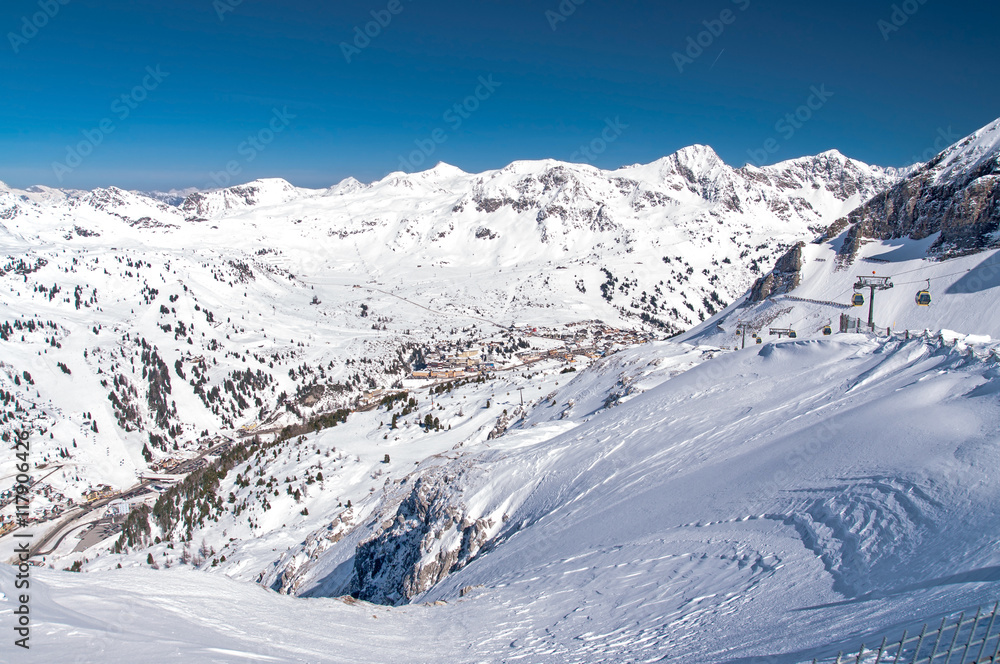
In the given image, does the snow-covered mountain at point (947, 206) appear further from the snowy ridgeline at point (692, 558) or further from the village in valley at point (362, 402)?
the village in valley at point (362, 402)

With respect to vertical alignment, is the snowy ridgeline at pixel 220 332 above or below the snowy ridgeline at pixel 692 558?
above

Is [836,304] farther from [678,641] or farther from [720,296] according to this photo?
[720,296]

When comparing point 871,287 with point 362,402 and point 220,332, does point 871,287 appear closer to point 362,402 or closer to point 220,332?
point 362,402

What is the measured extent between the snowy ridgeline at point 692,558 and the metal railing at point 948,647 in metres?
0.69

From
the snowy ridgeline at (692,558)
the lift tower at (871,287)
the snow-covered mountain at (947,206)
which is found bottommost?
the snowy ridgeline at (692,558)

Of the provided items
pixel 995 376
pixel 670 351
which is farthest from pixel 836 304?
pixel 995 376

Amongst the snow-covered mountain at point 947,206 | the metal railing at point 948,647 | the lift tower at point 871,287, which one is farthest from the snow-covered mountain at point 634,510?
the lift tower at point 871,287

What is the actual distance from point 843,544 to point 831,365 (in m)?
14.6

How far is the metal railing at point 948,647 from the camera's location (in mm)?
5168

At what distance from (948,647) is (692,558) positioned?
6052 millimetres

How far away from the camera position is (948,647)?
17.4 ft

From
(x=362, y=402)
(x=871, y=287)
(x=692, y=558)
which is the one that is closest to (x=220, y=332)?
(x=362, y=402)

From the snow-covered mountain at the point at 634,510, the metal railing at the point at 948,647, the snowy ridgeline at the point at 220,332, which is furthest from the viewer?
the snowy ridgeline at the point at 220,332

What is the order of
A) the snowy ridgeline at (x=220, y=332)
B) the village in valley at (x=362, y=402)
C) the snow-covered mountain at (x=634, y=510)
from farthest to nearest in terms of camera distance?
the snowy ridgeline at (x=220, y=332)
the village in valley at (x=362, y=402)
the snow-covered mountain at (x=634, y=510)
